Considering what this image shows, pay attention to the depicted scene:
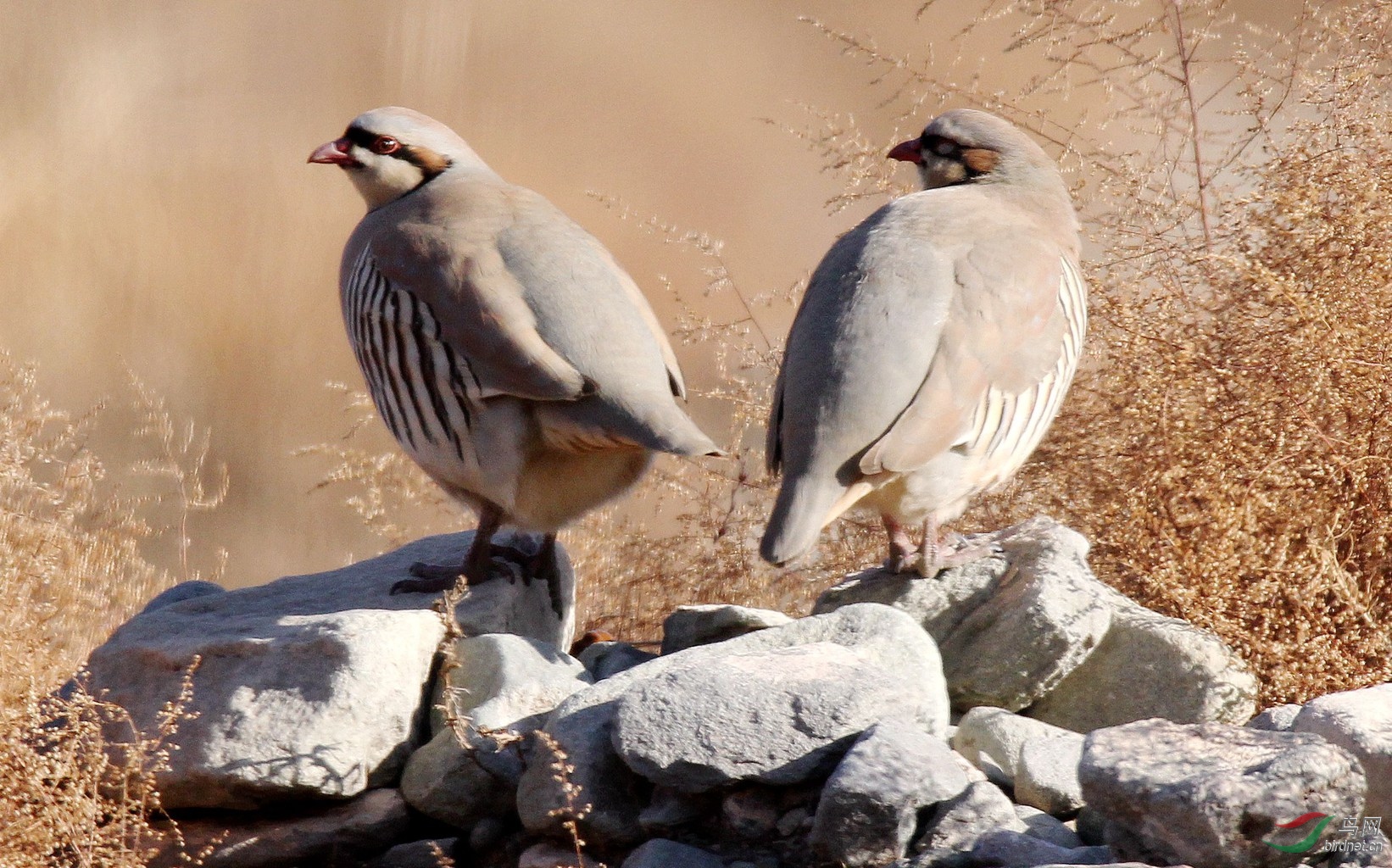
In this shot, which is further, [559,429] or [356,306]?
[356,306]

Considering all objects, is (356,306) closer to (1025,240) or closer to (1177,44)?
(1025,240)

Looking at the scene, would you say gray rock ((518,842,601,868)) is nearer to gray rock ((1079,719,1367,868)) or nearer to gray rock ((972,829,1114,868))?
gray rock ((972,829,1114,868))

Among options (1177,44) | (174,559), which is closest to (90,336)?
(174,559)

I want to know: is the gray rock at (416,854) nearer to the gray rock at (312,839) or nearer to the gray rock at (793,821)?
the gray rock at (312,839)

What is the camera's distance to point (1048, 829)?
2936mm

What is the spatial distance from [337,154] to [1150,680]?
2.76m

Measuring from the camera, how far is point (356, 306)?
4.28 meters

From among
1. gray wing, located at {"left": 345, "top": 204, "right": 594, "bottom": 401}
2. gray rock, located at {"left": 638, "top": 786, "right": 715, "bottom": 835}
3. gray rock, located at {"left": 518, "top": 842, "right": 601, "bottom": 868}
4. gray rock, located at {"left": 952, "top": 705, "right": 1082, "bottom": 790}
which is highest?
gray wing, located at {"left": 345, "top": 204, "right": 594, "bottom": 401}

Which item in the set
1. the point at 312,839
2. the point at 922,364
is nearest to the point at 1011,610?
the point at 922,364

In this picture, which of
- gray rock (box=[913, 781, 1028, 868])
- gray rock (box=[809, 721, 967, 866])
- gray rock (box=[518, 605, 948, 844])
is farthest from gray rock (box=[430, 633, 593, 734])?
gray rock (box=[913, 781, 1028, 868])

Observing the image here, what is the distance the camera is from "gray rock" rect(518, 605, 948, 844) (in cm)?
309

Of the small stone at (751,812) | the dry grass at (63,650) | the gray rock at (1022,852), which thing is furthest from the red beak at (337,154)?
the gray rock at (1022,852)

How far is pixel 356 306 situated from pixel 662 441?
1.09m

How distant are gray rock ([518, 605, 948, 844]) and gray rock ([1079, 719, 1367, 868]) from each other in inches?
21.3
